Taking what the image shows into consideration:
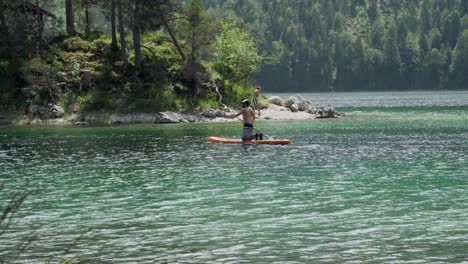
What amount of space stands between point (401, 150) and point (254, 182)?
43.6 ft

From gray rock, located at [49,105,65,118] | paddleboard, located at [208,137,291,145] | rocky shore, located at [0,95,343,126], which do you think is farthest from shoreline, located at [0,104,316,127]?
paddleboard, located at [208,137,291,145]

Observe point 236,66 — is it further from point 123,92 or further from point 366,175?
point 366,175

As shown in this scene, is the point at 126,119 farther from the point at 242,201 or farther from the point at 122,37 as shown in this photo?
the point at 242,201

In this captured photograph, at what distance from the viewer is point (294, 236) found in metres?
15.1

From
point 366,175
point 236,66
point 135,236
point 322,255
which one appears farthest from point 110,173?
point 236,66

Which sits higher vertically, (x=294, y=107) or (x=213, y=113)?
(x=294, y=107)

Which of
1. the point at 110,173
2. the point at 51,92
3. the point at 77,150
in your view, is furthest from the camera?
the point at 51,92

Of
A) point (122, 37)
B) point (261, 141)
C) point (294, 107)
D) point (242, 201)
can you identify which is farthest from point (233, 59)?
point (242, 201)

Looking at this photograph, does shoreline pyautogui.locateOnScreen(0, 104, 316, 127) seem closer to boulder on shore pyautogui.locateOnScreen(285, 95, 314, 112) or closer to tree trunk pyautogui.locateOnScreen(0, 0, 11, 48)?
boulder on shore pyautogui.locateOnScreen(285, 95, 314, 112)

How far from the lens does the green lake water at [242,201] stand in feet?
45.6

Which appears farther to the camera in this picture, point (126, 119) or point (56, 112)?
point (126, 119)

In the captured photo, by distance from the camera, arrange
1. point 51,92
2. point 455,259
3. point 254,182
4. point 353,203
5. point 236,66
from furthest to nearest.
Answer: point 236,66, point 51,92, point 254,182, point 353,203, point 455,259

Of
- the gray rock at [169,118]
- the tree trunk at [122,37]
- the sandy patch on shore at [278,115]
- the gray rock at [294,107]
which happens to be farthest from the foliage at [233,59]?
the gray rock at [169,118]

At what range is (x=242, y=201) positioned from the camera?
19.9 meters
